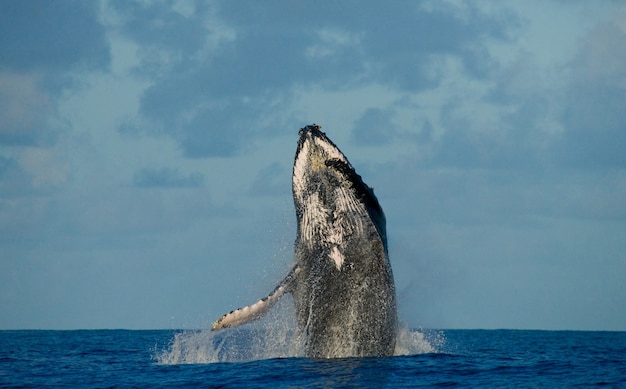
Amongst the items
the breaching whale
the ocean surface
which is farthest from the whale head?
the ocean surface

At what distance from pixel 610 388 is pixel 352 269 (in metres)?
5.65

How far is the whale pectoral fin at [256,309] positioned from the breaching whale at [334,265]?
2cm

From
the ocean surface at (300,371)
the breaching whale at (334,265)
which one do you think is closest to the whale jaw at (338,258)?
the breaching whale at (334,265)

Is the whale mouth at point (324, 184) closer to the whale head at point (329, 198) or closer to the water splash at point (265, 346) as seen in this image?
the whale head at point (329, 198)

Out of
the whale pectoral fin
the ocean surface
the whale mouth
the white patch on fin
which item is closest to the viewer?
the ocean surface

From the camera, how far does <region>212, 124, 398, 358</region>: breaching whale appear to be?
17.7m

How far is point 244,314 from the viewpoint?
1783 centimetres

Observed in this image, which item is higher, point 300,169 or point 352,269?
point 300,169

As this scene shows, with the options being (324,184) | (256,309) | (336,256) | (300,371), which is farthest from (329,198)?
(300,371)

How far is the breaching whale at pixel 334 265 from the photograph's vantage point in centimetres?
1769

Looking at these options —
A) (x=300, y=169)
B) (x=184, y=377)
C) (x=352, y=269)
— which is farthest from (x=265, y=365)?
(x=300, y=169)

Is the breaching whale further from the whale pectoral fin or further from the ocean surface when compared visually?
the ocean surface

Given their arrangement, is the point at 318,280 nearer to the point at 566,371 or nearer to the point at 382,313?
the point at 382,313

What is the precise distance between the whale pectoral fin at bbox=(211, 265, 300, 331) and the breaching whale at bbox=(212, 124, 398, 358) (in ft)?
0.07
